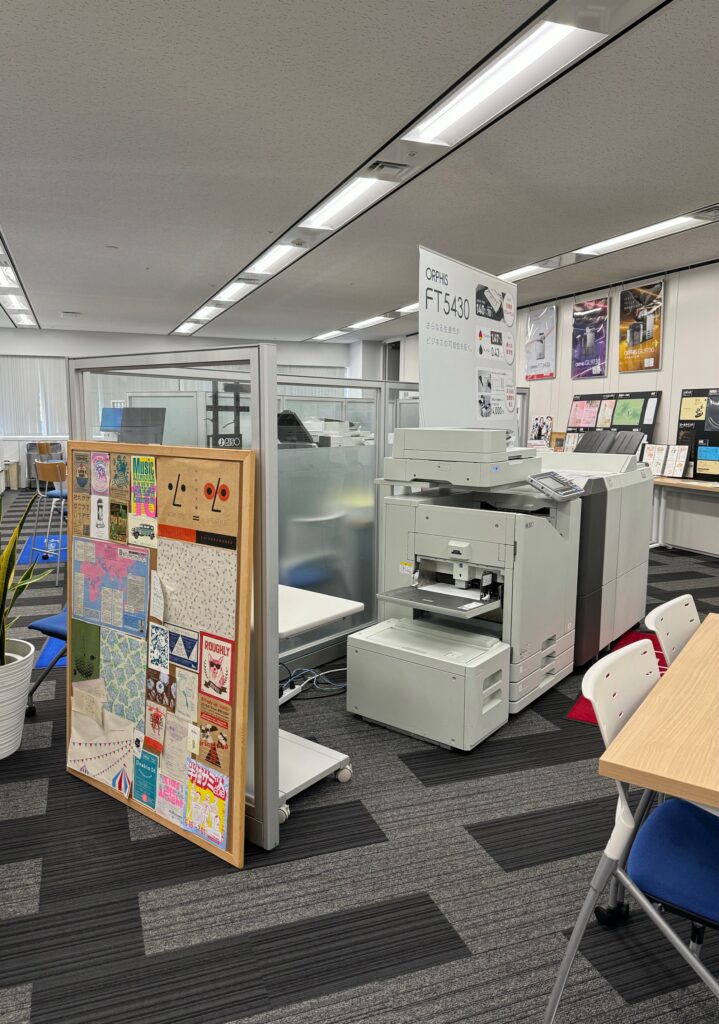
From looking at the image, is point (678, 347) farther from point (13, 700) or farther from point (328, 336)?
point (328, 336)

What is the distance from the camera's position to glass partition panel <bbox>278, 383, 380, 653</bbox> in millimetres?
3352

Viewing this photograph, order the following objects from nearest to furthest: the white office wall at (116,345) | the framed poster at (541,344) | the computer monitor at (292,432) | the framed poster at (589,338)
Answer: the computer monitor at (292,432), the framed poster at (589,338), the framed poster at (541,344), the white office wall at (116,345)

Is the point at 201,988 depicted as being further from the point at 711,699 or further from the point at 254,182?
the point at 254,182

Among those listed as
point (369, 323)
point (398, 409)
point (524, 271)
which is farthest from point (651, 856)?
point (369, 323)

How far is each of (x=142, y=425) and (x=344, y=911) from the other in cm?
198

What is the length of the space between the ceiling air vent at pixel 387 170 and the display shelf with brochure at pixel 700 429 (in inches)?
153

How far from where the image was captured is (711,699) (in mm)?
1494

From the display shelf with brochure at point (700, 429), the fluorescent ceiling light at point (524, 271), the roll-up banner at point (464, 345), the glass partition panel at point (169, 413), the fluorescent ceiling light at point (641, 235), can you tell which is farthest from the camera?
the fluorescent ceiling light at point (524, 271)

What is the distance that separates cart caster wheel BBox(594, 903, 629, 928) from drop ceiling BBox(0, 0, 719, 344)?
2.98 metres

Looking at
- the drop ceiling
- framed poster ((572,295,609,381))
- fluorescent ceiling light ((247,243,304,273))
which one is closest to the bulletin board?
the drop ceiling

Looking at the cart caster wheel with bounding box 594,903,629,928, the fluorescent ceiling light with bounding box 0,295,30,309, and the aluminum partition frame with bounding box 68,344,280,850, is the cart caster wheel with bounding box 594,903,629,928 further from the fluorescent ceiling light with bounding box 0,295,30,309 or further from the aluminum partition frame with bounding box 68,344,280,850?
the fluorescent ceiling light with bounding box 0,295,30,309

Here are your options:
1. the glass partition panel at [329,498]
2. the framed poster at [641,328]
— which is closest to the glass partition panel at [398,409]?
the glass partition panel at [329,498]

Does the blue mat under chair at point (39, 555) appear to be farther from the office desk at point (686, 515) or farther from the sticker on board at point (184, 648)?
the office desk at point (686, 515)

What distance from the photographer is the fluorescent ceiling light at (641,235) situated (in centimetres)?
493
